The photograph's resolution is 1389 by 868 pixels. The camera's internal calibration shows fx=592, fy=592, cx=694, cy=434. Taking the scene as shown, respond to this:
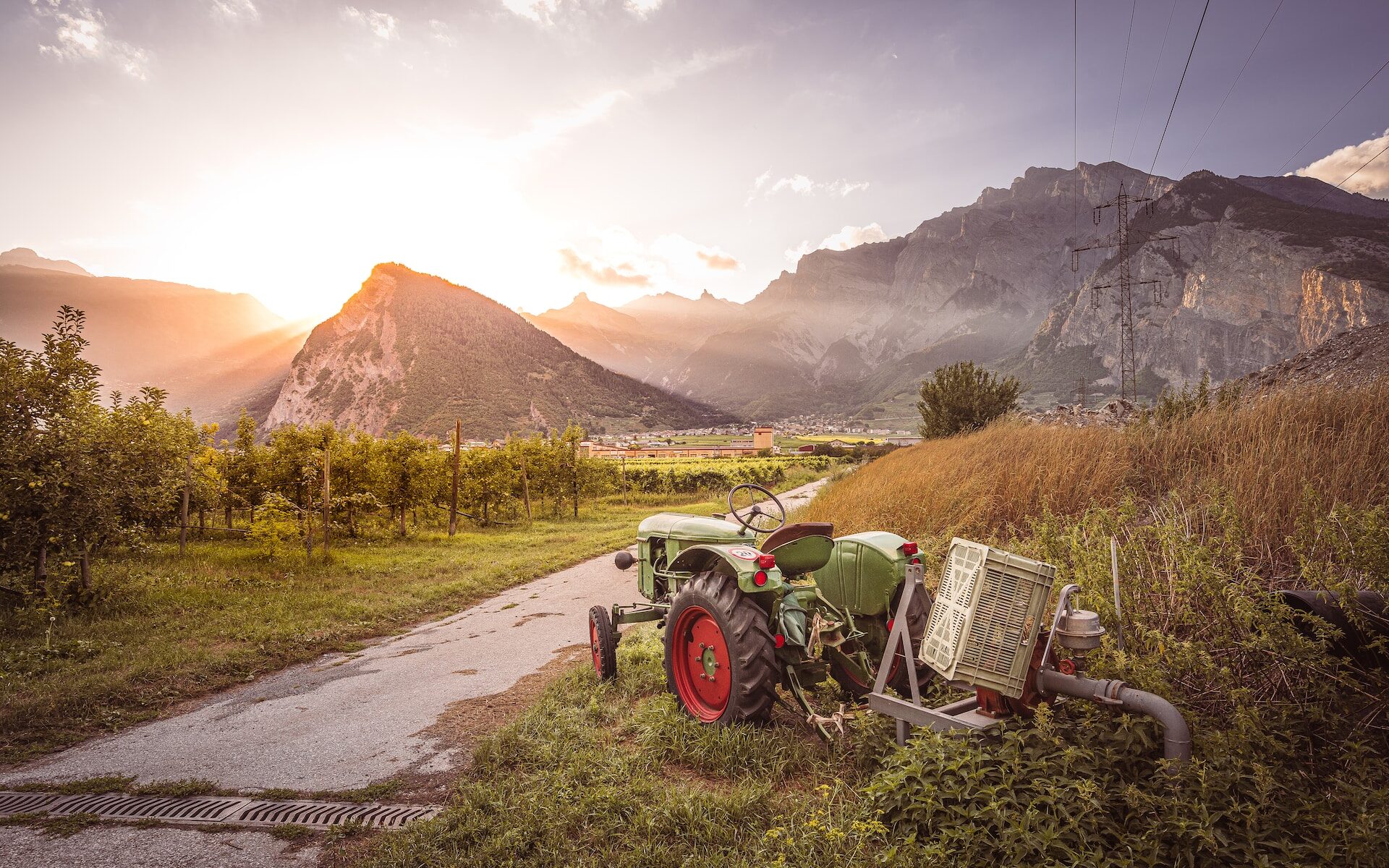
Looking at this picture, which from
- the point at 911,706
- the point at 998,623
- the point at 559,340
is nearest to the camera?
the point at 998,623

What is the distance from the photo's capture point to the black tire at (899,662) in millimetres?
3395

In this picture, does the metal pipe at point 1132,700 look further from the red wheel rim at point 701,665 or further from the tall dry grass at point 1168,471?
the tall dry grass at point 1168,471

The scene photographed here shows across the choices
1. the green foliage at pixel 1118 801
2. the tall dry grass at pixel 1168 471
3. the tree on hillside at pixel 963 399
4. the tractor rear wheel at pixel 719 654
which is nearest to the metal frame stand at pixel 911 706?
the green foliage at pixel 1118 801

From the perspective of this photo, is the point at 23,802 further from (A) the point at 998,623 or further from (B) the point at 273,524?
(B) the point at 273,524

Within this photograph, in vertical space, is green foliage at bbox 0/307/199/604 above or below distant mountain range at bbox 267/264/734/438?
below

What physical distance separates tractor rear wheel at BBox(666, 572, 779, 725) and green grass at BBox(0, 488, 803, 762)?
4654mm

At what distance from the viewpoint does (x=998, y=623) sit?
2.54 meters

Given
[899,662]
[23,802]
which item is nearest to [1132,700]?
[899,662]

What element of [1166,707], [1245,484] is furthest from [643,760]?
[1245,484]

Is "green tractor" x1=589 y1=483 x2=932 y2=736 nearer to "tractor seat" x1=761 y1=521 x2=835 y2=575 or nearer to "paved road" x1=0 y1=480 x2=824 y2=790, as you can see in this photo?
"tractor seat" x1=761 y1=521 x2=835 y2=575

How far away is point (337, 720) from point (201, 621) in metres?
4.31

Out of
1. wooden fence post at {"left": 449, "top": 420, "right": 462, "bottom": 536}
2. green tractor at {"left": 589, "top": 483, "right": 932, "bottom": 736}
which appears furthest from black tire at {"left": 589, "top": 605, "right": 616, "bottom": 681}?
wooden fence post at {"left": 449, "top": 420, "right": 462, "bottom": 536}

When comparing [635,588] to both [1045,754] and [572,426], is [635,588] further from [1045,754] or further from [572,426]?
[572,426]

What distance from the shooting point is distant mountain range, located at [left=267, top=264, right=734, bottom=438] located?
68.8m
